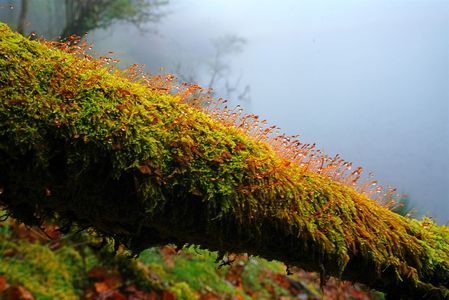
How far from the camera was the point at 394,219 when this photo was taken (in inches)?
86.2

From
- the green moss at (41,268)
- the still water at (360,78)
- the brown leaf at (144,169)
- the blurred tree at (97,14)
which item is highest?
the still water at (360,78)

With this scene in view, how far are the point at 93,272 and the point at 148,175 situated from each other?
314 cm

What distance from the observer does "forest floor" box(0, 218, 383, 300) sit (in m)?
3.37

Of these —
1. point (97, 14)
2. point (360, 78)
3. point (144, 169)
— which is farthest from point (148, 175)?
point (360, 78)

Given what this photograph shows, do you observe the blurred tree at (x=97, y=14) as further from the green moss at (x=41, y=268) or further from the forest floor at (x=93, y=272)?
the green moss at (x=41, y=268)

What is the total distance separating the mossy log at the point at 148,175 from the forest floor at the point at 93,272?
915mm

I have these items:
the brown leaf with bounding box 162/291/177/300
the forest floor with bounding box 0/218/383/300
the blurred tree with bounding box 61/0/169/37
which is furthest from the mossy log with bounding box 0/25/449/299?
the blurred tree with bounding box 61/0/169/37

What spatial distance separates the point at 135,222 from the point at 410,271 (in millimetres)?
1633

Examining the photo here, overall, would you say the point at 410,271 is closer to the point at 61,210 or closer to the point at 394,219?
the point at 394,219

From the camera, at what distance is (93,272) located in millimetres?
3914

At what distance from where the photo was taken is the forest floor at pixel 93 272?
3369mm

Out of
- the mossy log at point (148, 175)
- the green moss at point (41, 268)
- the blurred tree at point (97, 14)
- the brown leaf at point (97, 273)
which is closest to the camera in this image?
the mossy log at point (148, 175)

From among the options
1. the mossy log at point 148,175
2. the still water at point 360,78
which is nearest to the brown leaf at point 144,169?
the mossy log at point 148,175

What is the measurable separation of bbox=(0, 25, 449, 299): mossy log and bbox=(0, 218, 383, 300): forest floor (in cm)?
91
